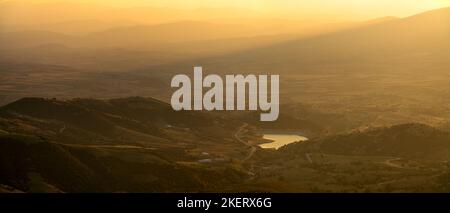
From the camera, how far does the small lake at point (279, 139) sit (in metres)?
128

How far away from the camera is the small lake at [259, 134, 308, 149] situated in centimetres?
12764

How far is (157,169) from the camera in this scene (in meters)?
83.0

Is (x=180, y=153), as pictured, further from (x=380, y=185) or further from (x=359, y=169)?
(x=380, y=185)

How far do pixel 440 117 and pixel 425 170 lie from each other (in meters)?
94.7

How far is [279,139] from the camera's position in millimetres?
137875

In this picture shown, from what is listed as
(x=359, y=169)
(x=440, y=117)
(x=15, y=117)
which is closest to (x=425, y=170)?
(x=359, y=169)
